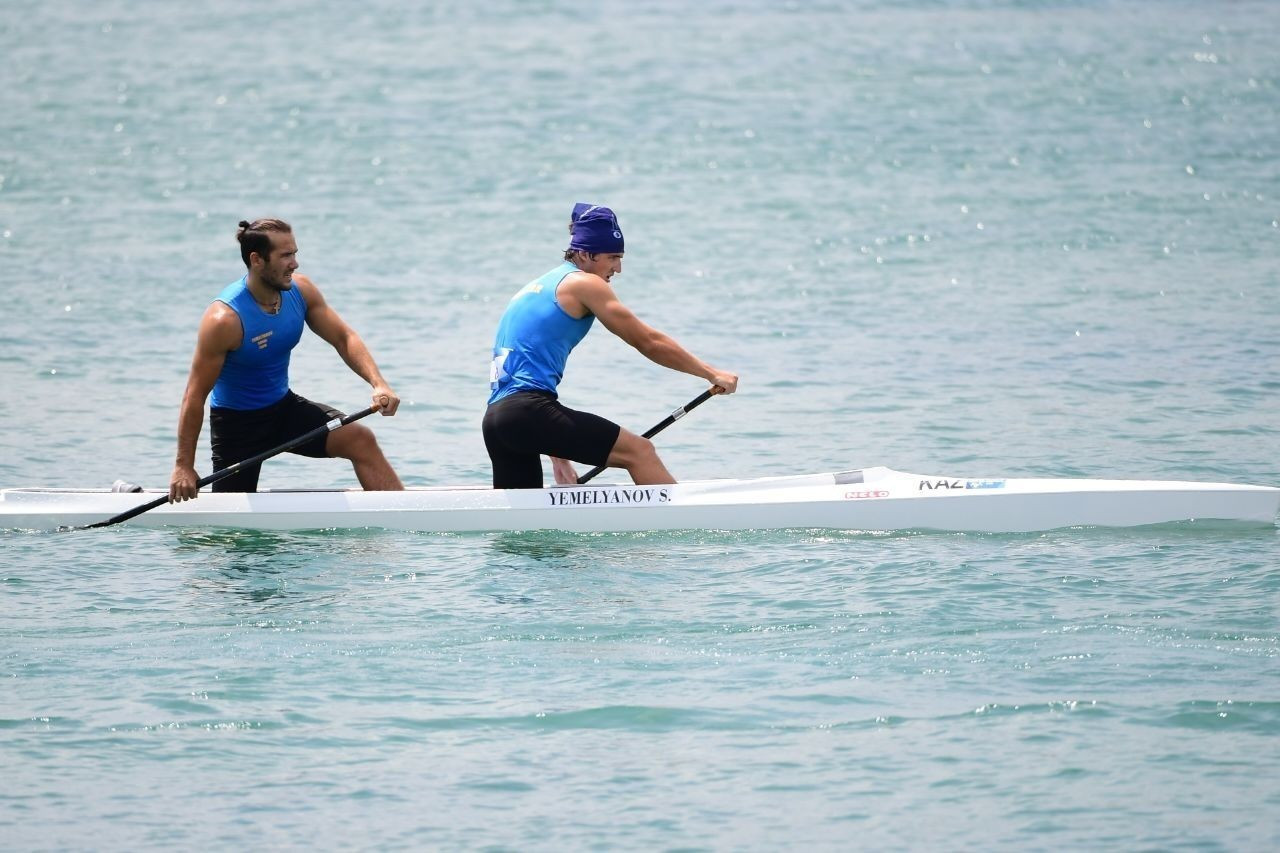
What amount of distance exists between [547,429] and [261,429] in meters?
1.63

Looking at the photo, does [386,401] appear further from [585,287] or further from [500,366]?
[585,287]

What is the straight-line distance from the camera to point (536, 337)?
393 inches

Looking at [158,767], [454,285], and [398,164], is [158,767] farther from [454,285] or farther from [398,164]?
[398,164]

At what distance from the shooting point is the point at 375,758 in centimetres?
727

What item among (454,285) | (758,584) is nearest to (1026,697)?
(758,584)

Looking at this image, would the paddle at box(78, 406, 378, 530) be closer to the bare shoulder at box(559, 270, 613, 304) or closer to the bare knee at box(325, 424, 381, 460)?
the bare knee at box(325, 424, 381, 460)

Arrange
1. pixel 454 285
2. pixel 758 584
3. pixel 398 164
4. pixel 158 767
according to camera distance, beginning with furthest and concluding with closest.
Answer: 1. pixel 398 164
2. pixel 454 285
3. pixel 758 584
4. pixel 158 767

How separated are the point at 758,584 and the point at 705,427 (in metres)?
5.07

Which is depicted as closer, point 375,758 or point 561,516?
point 375,758

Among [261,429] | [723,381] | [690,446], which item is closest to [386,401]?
[261,429]

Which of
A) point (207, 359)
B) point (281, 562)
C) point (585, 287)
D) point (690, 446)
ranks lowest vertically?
point (281, 562)

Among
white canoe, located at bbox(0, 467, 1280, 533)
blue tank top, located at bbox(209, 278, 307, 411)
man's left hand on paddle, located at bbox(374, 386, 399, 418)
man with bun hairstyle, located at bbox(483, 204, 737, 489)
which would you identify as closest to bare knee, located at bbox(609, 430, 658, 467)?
man with bun hairstyle, located at bbox(483, 204, 737, 489)

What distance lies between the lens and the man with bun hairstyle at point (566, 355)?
32.4ft

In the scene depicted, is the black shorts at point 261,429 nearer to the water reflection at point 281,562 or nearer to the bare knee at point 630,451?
the water reflection at point 281,562
